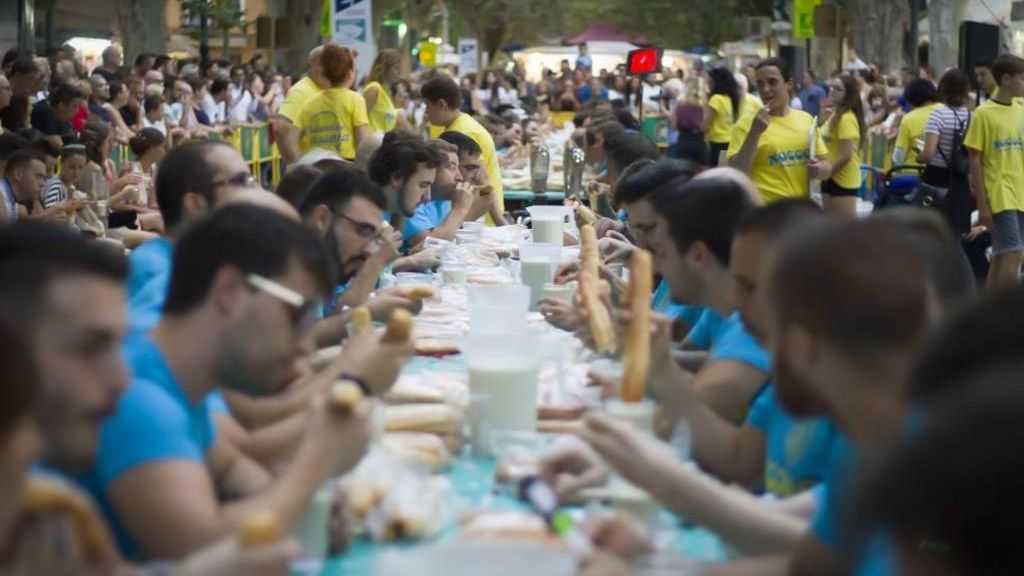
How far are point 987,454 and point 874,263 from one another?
1.40 m

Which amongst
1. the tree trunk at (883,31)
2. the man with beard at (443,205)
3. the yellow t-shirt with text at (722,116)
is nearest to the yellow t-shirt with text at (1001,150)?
the man with beard at (443,205)

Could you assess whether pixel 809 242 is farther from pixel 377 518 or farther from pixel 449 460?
pixel 449 460

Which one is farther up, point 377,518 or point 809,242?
point 809,242

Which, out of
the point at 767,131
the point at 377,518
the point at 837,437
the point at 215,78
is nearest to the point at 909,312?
the point at 837,437

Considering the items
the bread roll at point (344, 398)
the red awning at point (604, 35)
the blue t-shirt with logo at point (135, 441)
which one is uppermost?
the red awning at point (604, 35)

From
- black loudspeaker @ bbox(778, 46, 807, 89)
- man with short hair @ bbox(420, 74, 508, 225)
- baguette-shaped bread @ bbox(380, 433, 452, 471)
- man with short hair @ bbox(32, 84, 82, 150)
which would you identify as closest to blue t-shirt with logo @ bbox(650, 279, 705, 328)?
baguette-shaped bread @ bbox(380, 433, 452, 471)

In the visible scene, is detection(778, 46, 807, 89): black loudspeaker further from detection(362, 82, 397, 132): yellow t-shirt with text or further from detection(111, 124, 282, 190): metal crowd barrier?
detection(362, 82, 397, 132): yellow t-shirt with text

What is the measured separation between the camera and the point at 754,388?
431 centimetres

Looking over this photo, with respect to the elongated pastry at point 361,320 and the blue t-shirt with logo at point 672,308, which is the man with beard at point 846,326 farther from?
the blue t-shirt with logo at point 672,308

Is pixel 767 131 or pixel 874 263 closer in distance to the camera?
pixel 874 263

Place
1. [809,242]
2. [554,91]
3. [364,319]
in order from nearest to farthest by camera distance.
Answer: [809,242], [364,319], [554,91]

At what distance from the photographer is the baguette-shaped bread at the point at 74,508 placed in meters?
2.24

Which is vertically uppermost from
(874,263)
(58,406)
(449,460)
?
(874,263)

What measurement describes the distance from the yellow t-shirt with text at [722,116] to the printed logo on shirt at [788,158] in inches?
216
